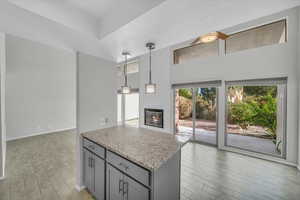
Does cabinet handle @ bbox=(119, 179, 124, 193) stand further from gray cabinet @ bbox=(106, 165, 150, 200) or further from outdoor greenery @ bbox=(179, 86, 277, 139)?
outdoor greenery @ bbox=(179, 86, 277, 139)

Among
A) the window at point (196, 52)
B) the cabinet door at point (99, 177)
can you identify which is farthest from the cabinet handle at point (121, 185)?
the window at point (196, 52)

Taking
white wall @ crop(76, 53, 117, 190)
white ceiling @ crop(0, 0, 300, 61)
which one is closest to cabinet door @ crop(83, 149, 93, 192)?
white wall @ crop(76, 53, 117, 190)

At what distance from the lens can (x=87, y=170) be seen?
1.96 meters

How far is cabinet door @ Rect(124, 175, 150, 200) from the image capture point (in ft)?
3.81

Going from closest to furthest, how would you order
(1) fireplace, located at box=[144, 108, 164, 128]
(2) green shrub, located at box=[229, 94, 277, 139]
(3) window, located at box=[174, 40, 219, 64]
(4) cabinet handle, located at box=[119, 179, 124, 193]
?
(4) cabinet handle, located at box=[119, 179, 124, 193]
(2) green shrub, located at box=[229, 94, 277, 139]
(3) window, located at box=[174, 40, 219, 64]
(1) fireplace, located at box=[144, 108, 164, 128]

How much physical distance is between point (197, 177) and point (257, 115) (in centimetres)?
263

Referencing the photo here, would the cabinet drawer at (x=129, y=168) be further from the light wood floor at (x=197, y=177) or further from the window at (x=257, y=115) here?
the window at (x=257, y=115)

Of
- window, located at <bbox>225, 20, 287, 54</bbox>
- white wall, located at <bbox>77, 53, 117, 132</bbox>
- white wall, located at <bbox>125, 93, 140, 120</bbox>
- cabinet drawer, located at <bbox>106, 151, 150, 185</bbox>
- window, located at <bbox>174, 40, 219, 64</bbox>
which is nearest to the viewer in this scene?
cabinet drawer, located at <bbox>106, 151, 150, 185</bbox>

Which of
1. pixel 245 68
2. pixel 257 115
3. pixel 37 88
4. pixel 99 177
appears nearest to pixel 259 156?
pixel 257 115

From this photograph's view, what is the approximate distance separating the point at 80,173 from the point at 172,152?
5.49 feet

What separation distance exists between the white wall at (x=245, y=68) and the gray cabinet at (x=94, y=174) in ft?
11.0

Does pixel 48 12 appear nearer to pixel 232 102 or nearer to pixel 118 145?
pixel 118 145

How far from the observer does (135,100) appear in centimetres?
814

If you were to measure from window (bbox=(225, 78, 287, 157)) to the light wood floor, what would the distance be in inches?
24.3
